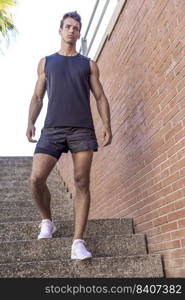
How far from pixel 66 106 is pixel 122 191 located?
1324 millimetres

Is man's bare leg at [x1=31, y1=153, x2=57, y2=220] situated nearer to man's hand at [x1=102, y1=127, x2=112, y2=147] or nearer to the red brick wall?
man's hand at [x1=102, y1=127, x2=112, y2=147]

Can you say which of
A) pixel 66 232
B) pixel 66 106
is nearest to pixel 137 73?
pixel 66 106

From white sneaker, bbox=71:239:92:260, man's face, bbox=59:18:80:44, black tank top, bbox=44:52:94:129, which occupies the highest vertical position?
man's face, bbox=59:18:80:44

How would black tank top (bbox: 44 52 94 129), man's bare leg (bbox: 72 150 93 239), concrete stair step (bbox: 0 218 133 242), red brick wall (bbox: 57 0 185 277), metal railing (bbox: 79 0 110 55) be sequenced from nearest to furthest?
1. red brick wall (bbox: 57 0 185 277)
2. man's bare leg (bbox: 72 150 93 239)
3. black tank top (bbox: 44 52 94 129)
4. concrete stair step (bbox: 0 218 133 242)
5. metal railing (bbox: 79 0 110 55)

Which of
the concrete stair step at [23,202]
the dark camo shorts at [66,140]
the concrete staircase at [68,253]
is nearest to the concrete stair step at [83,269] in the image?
the concrete staircase at [68,253]

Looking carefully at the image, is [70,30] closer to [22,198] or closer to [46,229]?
[46,229]

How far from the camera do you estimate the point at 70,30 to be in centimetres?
347

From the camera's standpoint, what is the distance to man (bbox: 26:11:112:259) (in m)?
3.25

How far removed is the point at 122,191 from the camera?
4285mm

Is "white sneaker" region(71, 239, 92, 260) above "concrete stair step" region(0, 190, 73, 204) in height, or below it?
below

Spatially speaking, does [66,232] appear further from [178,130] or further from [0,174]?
[0,174]

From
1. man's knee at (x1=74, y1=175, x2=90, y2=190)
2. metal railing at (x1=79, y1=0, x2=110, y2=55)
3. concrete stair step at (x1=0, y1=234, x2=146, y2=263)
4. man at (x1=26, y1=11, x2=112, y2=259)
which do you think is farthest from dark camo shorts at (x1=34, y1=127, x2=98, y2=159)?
metal railing at (x1=79, y1=0, x2=110, y2=55)

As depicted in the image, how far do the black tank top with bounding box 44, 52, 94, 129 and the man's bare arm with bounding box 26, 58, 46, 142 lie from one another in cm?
7

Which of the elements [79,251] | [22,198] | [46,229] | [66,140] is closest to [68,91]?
[66,140]
